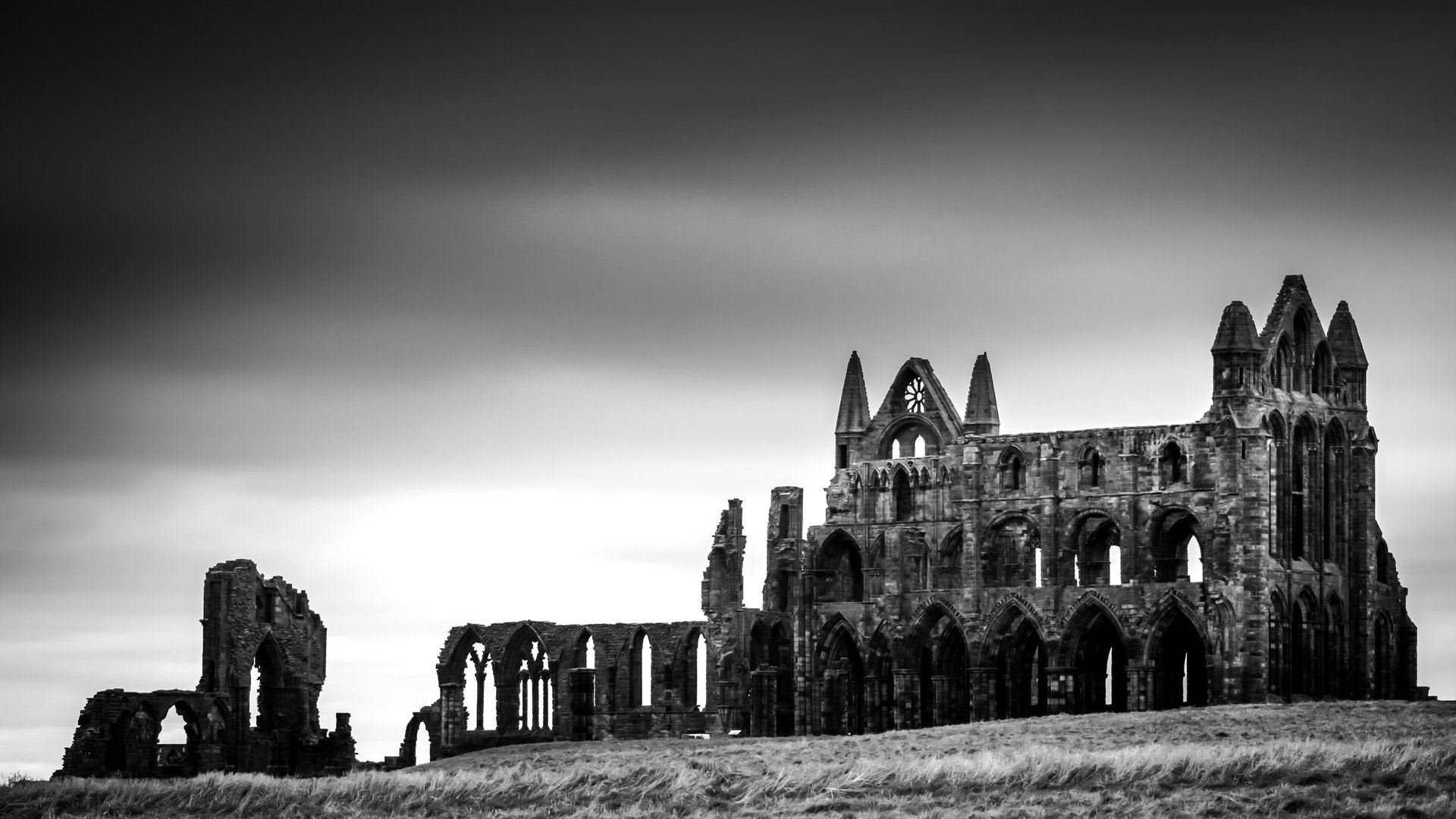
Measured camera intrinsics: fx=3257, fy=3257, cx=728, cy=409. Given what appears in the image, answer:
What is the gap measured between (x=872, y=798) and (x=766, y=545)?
4770cm

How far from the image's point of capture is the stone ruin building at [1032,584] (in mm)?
103250

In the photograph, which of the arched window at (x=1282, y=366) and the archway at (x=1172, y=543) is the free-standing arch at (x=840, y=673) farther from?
the arched window at (x=1282, y=366)

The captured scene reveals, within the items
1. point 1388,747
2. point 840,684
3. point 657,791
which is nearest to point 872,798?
point 657,791

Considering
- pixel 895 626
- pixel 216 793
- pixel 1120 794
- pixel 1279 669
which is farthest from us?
pixel 895 626

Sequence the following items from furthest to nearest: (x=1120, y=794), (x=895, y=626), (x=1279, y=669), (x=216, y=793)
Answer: (x=895, y=626) → (x=1279, y=669) → (x=216, y=793) → (x=1120, y=794)

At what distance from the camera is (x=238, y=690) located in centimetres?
10662

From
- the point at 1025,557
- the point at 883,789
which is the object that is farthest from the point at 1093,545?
the point at 883,789

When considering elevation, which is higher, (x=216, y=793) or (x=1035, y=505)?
(x=1035, y=505)

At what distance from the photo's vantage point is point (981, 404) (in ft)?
370

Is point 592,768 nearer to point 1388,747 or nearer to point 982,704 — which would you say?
point 1388,747

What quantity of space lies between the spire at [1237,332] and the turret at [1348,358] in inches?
207

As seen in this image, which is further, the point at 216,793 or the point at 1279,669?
the point at 1279,669

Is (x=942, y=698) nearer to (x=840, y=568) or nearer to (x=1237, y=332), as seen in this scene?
(x=840, y=568)

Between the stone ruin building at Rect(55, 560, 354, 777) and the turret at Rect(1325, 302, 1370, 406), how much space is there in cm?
3513
